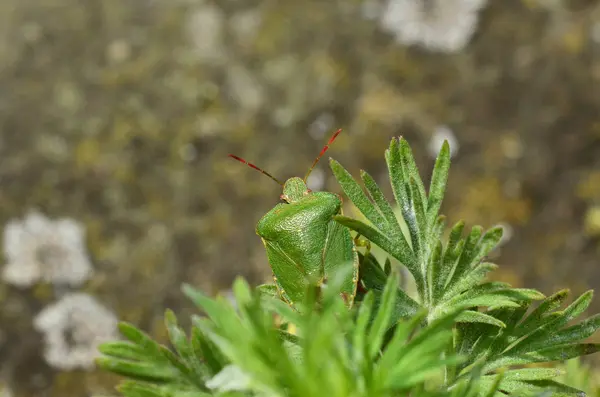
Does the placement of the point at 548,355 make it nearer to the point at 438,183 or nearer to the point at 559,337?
the point at 559,337

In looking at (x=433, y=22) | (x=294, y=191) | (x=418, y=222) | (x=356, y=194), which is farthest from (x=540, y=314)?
(x=433, y=22)

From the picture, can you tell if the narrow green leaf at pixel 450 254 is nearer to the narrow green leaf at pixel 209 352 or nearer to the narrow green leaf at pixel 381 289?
the narrow green leaf at pixel 381 289

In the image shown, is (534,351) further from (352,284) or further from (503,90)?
(503,90)

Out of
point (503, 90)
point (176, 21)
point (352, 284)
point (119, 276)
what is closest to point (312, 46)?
point (176, 21)

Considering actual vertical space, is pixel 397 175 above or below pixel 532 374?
above

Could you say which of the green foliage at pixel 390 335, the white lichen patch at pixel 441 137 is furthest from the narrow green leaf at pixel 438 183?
the white lichen patch at pixel 441 137
